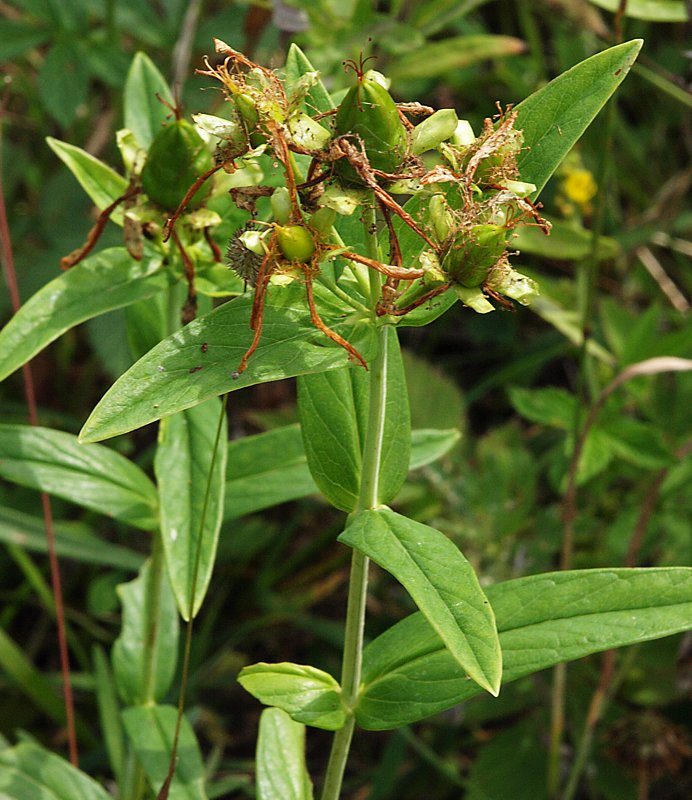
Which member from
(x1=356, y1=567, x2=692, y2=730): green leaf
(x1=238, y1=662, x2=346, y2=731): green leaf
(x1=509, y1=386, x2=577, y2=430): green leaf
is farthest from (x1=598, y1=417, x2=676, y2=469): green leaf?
(x1=238, y1=662, x2=346, y2=731): green leaf

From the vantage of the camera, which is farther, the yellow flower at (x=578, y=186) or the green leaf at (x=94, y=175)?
the yellow flower at (x=578, y=186)

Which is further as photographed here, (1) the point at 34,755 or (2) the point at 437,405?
(2) the point at 437,405

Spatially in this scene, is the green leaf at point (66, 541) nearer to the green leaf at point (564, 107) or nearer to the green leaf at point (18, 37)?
the green leaf at point (18, 37)

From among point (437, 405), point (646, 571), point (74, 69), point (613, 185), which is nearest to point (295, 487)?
point (646, 571)

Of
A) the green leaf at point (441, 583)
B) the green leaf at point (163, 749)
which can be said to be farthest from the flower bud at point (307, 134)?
the green leaf at point (163, 749)

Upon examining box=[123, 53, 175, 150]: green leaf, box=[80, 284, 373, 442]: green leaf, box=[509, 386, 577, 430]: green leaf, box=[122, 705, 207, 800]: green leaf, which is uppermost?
box=[123, 53, 175, 150]: green leaf

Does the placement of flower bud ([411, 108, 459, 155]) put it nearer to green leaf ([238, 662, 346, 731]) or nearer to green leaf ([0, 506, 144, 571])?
green leaf ([238, 662, 346, 731])

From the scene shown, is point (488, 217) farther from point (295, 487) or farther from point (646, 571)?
point (295, 487)
